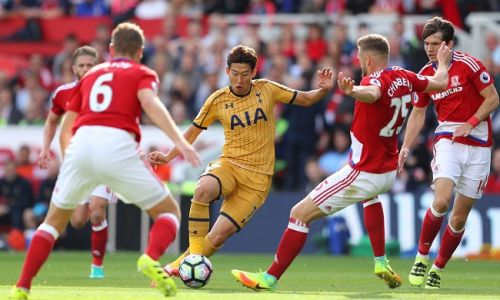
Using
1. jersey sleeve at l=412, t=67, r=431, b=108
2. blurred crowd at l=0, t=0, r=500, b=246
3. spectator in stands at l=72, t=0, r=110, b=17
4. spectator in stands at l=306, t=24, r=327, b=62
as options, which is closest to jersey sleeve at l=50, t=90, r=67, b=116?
jersey sleeve at l=412, t=67, r=431, b=108

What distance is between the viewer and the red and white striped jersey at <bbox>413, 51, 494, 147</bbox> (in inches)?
505

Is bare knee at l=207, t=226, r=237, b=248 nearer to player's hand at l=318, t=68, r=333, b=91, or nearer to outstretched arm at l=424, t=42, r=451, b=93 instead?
player's hand at l=318, t=68, r=333, b=91

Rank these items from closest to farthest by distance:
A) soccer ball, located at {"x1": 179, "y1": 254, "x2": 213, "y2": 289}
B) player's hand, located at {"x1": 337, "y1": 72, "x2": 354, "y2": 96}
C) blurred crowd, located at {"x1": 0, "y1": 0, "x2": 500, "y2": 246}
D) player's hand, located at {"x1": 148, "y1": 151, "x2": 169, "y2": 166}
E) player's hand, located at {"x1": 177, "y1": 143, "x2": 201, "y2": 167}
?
player's hand, located at {"x1": 177, "y1": 143, "x2": 201, "y2": 167}, player's hand, located at {"x1": 337, "y1": 72, "x2": 354, "y2": 96}, soccer ball, located at {"x1": 179, "y1": 254, "x2": 213, "y2": 289}, player's hand, located at {"x1": 148, "y1": 151, "x2": 169, "y2": 166}, blurred crowd, located at {"x1": 0, "y1": 0, "x2": 500, "y2": 246}

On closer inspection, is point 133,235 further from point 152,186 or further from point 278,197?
point 152,186

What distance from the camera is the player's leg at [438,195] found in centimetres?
1262

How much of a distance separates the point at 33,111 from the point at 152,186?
1343cm

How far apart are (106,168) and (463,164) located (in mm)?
4441

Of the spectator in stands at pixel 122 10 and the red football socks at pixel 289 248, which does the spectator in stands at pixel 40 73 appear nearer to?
the spectator in stands at pixel 122 10

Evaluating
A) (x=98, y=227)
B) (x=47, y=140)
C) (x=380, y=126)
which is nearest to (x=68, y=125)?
(x=47, y=140)

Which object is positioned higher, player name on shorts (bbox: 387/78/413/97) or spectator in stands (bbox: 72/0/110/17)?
player name on shorts (bbox: 387/78/413/97)

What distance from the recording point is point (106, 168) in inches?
383

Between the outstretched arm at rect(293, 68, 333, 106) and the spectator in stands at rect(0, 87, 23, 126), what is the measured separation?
455 inches

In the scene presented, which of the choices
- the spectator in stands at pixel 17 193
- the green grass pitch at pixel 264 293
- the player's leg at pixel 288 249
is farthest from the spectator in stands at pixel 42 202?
the player's leg at pixel 288 249

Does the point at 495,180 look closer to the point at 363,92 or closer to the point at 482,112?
the point at 482,112
